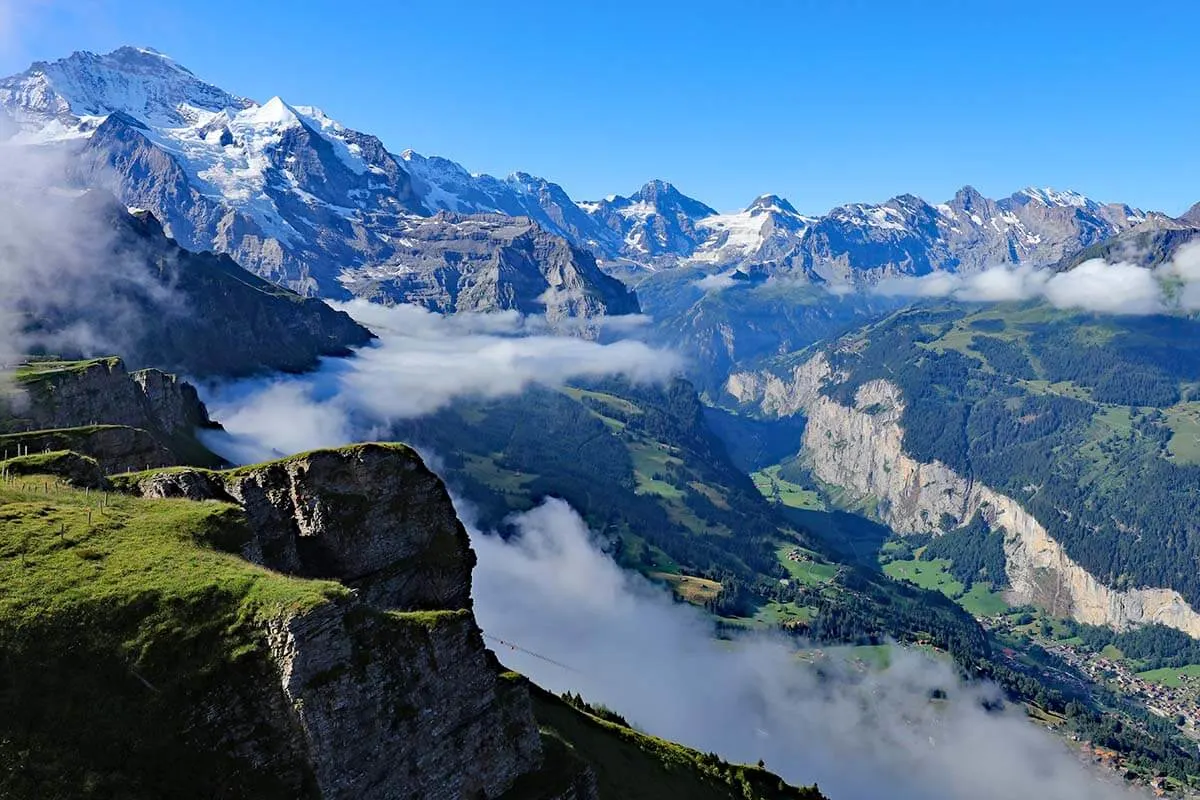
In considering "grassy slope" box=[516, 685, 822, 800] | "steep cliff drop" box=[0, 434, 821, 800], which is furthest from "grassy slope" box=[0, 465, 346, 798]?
"grassy slope" box=[516, 685, 822, 800]

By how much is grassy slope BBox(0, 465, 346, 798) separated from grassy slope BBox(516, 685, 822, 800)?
27549mm

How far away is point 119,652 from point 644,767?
5580 cm

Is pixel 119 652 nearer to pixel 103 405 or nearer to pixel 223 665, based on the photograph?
pixel 223 665

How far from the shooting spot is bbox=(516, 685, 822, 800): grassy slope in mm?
70875

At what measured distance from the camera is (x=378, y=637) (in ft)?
130

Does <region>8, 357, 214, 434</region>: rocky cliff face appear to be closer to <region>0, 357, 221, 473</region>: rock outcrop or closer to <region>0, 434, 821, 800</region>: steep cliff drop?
<region>0, 357, 221, 473</region>: rock outcrop

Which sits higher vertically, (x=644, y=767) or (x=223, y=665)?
(x=223, y=665)

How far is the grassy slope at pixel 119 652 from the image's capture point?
31.4 meters

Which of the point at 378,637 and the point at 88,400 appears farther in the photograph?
the point at 88,400

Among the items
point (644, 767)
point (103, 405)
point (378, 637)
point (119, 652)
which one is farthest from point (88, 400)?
point (378, 637)

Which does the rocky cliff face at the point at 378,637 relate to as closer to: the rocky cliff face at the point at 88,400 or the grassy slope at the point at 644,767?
the grassy slope at the point at 644,767

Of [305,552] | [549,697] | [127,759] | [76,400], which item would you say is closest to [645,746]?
[549,697]

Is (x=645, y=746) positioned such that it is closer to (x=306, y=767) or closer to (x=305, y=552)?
(x=305, y=552)

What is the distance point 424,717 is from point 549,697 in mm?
42435
